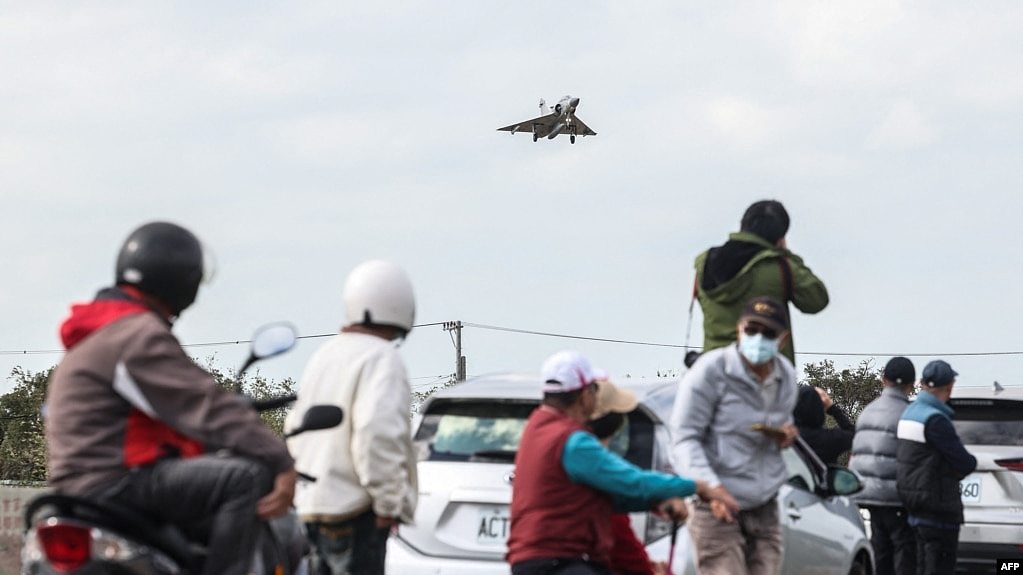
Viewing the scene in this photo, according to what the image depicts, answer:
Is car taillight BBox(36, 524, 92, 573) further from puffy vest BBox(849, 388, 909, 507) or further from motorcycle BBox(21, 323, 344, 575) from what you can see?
puffy vest BBox(849, 388, 909, 507)

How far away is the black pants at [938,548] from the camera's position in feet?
35.0

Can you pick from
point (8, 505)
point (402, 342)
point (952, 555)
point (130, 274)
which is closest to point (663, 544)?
point (402, 342)

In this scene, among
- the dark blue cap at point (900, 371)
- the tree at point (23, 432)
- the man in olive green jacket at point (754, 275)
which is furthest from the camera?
the tree at point (23, 432)

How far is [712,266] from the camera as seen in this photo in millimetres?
8484

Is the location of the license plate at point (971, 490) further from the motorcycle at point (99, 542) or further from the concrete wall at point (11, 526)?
the motorcycle at point (99, 542)

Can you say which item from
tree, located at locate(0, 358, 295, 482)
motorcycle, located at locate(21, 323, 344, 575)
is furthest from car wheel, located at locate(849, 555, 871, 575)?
tree, located at locate(0, 358, 295, 482)

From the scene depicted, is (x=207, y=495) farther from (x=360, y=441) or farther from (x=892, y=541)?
(x=892, y=541)

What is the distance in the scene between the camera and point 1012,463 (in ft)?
38.9

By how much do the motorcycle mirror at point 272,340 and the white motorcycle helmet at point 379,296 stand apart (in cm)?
132

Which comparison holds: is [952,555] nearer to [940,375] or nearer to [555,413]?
[940,375]

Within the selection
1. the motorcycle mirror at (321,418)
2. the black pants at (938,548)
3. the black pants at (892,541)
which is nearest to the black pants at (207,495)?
the motorcycle mirror at (321,418)

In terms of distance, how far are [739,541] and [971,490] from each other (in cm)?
520

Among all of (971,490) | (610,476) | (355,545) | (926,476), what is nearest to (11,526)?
(355,545)

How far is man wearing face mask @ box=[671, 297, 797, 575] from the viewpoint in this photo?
7.34 meters
